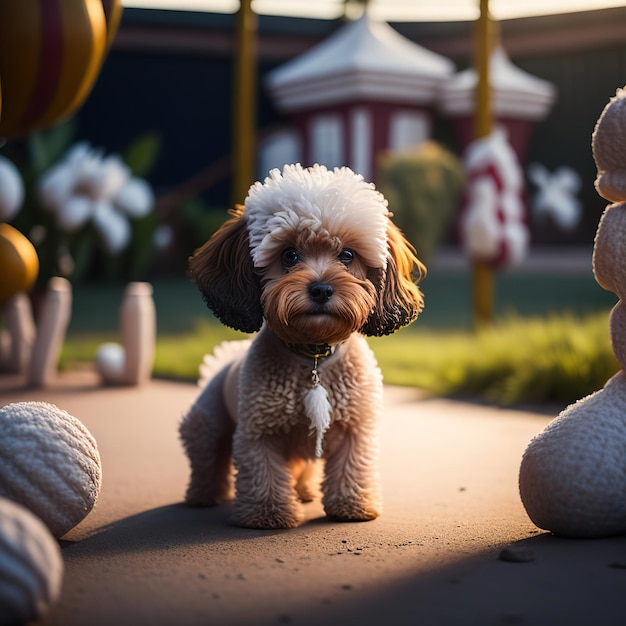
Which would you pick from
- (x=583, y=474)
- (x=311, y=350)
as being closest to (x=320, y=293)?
(x=311, y=350)

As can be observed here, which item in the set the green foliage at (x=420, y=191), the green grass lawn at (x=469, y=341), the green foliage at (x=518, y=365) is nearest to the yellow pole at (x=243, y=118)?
the green grass lawn at (x=469, y=341)

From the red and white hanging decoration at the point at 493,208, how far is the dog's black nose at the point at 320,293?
610cm

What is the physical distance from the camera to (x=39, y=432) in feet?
10.1

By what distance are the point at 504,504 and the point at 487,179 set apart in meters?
5.82

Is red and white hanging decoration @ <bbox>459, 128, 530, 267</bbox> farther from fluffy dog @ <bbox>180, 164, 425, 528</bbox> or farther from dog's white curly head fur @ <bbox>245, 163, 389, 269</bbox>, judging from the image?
dog's white curly head fur @ <bbox>245, 163, 389, 269</bbox>

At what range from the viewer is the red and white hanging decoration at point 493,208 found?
903 cm

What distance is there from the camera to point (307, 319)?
3105mm

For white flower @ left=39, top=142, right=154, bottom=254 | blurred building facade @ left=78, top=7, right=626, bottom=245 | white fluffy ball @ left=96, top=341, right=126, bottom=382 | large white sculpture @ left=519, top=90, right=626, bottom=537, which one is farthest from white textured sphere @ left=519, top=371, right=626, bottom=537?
blurred building facade @ left=78, top=7, right=626, bottom=245

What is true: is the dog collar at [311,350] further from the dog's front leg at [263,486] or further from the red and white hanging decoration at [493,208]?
the red and white hanging decoration at [493,208]

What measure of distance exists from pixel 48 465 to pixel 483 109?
6.73 meters

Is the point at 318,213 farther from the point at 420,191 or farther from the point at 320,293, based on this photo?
the point at 420,191

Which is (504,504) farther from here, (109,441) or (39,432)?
(109,441)

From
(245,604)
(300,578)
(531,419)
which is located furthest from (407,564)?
(531,419)

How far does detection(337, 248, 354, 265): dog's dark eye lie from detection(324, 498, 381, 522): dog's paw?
87cm
